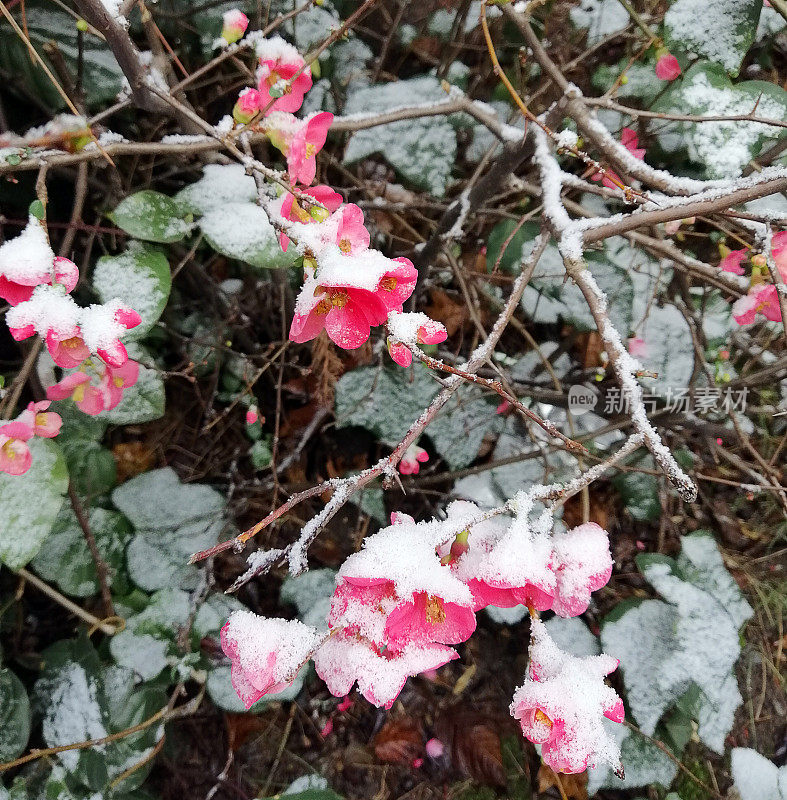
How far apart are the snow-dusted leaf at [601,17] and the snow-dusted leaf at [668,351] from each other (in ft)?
2.01

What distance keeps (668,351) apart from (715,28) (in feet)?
2.02

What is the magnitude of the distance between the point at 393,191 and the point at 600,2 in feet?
1.98

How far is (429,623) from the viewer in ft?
1.44

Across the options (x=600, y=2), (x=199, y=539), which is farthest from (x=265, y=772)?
(x=600, y=2)

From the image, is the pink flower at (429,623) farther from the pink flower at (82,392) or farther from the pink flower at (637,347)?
the pink flower at (637,347)

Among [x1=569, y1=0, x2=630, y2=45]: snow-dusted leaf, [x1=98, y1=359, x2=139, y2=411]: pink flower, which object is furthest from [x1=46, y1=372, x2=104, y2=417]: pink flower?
[x1=569, y1=0, x2=630, y2=45]: snow-dusted leaf

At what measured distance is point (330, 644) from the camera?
0.49 meters

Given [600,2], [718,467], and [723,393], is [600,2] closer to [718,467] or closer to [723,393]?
[723,393]

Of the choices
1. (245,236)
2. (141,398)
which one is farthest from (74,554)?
(245,236)

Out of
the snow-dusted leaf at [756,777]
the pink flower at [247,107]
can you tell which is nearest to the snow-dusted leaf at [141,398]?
the pink flower at [247,107]

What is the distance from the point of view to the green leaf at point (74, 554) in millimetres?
944

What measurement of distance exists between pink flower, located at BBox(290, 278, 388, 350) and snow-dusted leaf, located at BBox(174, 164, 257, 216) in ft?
1.29

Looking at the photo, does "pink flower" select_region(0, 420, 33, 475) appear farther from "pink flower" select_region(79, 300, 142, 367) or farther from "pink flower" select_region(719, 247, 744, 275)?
"pink flower" select_region(719, 247, 744, 275)

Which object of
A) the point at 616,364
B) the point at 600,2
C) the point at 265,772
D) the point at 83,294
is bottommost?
the point at 265,772
